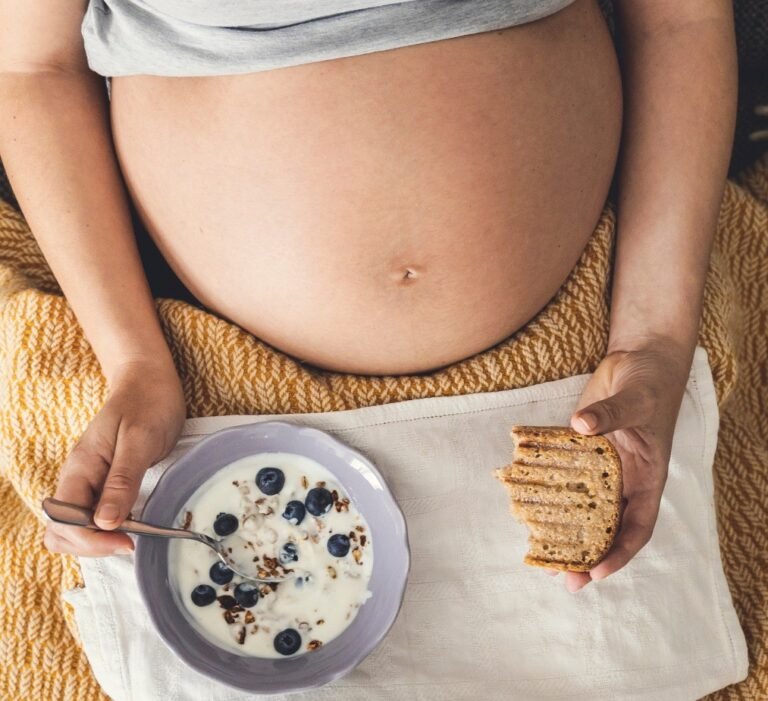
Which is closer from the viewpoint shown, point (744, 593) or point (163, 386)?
Result: point (163, 386)

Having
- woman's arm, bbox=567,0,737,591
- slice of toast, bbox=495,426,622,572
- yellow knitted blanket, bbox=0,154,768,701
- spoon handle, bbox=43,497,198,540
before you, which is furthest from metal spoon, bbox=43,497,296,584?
woman's arm, bbox=567,0,737,591

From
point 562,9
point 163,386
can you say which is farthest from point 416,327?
point 562,9

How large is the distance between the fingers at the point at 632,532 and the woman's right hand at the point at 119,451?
1.54 ft

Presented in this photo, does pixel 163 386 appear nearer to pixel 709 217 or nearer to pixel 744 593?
pixel 709 217

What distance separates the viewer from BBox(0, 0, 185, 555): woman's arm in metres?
0.85

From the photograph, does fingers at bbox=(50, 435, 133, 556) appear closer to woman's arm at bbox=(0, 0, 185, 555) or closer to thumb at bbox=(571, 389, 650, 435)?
woman's arm at bbox=(0, 0, 185, 555)

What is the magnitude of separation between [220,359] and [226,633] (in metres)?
0.30

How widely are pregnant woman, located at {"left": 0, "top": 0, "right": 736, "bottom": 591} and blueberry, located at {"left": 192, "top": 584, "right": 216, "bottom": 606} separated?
0.12m

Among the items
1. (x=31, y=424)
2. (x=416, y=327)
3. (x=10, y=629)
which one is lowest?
(x=10, y=629)

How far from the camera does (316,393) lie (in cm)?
89

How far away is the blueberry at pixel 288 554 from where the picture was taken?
2.68 feet

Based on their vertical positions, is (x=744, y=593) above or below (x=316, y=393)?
below

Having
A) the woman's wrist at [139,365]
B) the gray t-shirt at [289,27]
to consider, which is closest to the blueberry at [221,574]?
the woman's wrist at [139,365]

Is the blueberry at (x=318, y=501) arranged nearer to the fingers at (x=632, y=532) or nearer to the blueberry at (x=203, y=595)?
the blueberry at (x=203, y=595)
